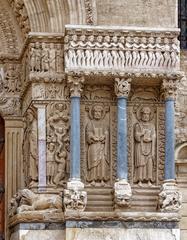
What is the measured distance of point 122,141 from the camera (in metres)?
13.5

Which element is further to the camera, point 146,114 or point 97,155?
point 146,114

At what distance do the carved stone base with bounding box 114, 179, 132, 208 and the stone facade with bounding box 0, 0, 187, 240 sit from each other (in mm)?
14

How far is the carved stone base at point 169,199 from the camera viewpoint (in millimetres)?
13203

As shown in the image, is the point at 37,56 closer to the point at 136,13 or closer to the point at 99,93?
the point at 99,93

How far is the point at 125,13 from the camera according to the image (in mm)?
13828

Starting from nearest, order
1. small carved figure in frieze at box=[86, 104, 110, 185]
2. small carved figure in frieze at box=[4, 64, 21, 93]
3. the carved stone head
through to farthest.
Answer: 1. small carved figure in frieze at box=[86, 104, 110, 185]
2. the carved stone head
3. small carved figure in frieze at box=[4, 64, 21, 93]

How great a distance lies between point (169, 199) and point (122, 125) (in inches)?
49.3

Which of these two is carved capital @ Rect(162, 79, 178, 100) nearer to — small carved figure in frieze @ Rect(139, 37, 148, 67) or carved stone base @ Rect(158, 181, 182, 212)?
small carved figure in frieze @ Rect(139, 37, 148, 67)

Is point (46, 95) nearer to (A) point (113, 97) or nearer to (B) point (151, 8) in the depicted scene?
(A) point (113, 97)

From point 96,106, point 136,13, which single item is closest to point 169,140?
point 96,106

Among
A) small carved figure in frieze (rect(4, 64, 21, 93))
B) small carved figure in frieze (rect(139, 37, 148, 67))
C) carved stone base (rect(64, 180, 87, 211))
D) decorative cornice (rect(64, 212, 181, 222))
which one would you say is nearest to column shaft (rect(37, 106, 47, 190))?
carved stone base (rect(64, 180, 87, 211))

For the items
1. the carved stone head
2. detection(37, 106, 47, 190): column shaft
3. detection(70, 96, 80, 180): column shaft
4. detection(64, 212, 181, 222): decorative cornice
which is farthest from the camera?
the carved stone head

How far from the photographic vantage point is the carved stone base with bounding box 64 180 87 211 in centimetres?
1301

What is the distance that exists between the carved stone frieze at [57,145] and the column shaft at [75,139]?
0.86ft
